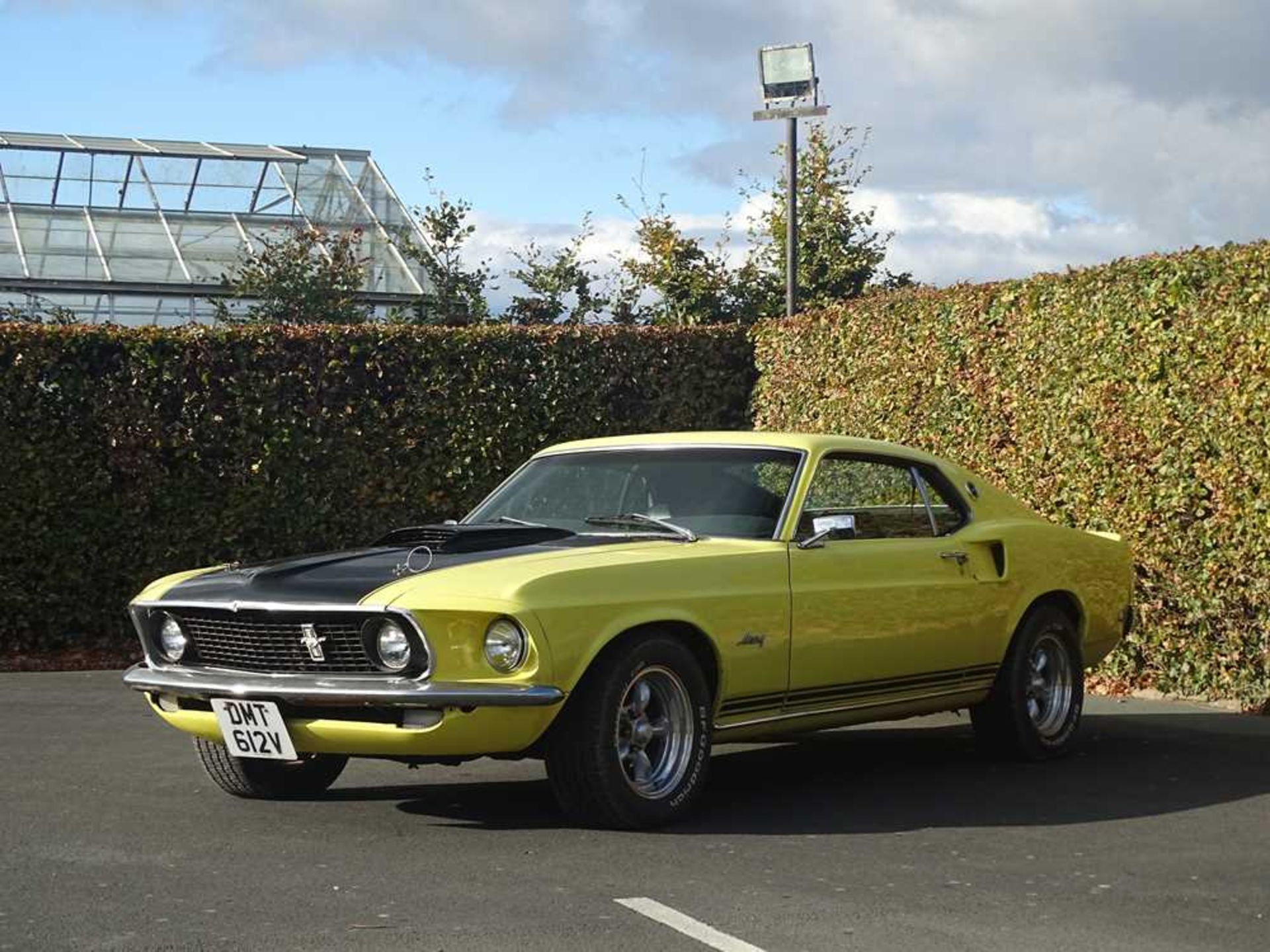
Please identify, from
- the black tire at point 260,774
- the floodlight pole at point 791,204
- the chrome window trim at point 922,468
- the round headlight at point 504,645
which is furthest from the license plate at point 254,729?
the floodlight pole at point 791,204

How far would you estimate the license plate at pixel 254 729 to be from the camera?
7508 mm

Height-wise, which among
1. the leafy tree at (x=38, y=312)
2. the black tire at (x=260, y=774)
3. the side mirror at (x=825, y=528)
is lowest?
the black tire at (x=260, y=774)

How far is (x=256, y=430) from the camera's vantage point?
634 inches

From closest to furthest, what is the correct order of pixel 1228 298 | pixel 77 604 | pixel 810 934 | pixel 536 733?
pixel 810 934
pixel 536 733
pixel 1228 298
pixel 77 604

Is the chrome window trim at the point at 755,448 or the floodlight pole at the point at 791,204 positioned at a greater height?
the floodlight pole at the point at 791,204

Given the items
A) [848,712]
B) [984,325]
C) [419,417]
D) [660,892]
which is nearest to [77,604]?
[419,417]

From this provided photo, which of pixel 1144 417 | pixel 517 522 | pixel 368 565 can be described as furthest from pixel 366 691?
pixel 1144 417

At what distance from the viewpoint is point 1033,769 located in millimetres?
9516

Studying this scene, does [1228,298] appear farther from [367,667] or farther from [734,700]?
[367,667]

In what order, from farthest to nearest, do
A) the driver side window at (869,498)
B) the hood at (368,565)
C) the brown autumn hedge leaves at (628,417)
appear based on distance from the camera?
the brown autumn hedge leaves at (628,417), the driver side window at (869,498), the hood at (368,565)

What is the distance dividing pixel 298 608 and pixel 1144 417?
6558 millimetres

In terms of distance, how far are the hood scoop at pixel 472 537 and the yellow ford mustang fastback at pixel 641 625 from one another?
0.02m

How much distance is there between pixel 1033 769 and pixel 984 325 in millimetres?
4979

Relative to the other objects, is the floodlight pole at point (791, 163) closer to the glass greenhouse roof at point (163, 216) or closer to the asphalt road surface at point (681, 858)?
the asphalt road surface at point (681, 858)
